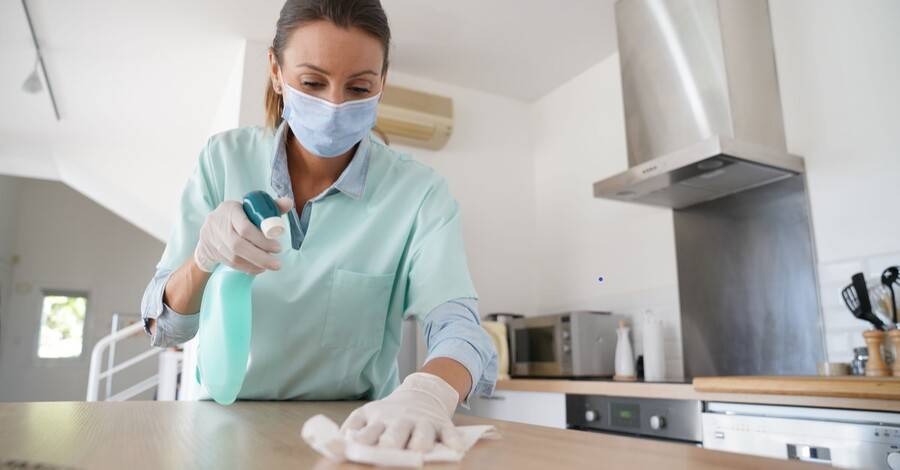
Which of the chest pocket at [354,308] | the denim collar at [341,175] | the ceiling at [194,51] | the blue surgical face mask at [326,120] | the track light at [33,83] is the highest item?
the ceiling at [194,51]

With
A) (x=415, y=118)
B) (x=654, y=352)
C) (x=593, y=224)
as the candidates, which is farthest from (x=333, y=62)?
(x=593, y=224)

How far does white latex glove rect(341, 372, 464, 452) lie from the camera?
1.56ft

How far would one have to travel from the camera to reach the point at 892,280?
182 cm

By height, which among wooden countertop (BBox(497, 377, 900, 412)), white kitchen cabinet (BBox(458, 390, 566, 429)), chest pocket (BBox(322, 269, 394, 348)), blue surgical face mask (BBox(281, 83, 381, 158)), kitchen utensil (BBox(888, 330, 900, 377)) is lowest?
white kitchen cabinet (BBox(458, 390, 566, 429))

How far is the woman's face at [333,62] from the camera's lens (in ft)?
3.18

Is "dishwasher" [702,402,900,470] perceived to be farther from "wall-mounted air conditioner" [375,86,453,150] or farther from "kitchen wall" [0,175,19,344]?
"kitchen wall" [0,175,19,344]

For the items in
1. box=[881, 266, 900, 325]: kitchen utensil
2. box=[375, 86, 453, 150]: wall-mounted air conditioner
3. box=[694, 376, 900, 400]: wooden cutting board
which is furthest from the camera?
box=[375, 86, 453, 150]: wall-mounted air conditioner

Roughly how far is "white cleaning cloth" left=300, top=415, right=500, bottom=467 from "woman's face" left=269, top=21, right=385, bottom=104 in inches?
25.8

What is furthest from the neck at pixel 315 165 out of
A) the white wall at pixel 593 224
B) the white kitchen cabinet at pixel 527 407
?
the white wall at pixel 593 224

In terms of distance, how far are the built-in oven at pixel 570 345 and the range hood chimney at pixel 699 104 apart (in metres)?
0.55

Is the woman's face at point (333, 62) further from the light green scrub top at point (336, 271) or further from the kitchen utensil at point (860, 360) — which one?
the kitchen utensil at point (860, 360)

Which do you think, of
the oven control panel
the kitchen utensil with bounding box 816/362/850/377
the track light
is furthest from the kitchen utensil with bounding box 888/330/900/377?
the track light

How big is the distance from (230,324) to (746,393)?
1.40 meters

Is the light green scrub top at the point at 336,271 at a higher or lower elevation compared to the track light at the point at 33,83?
lower
